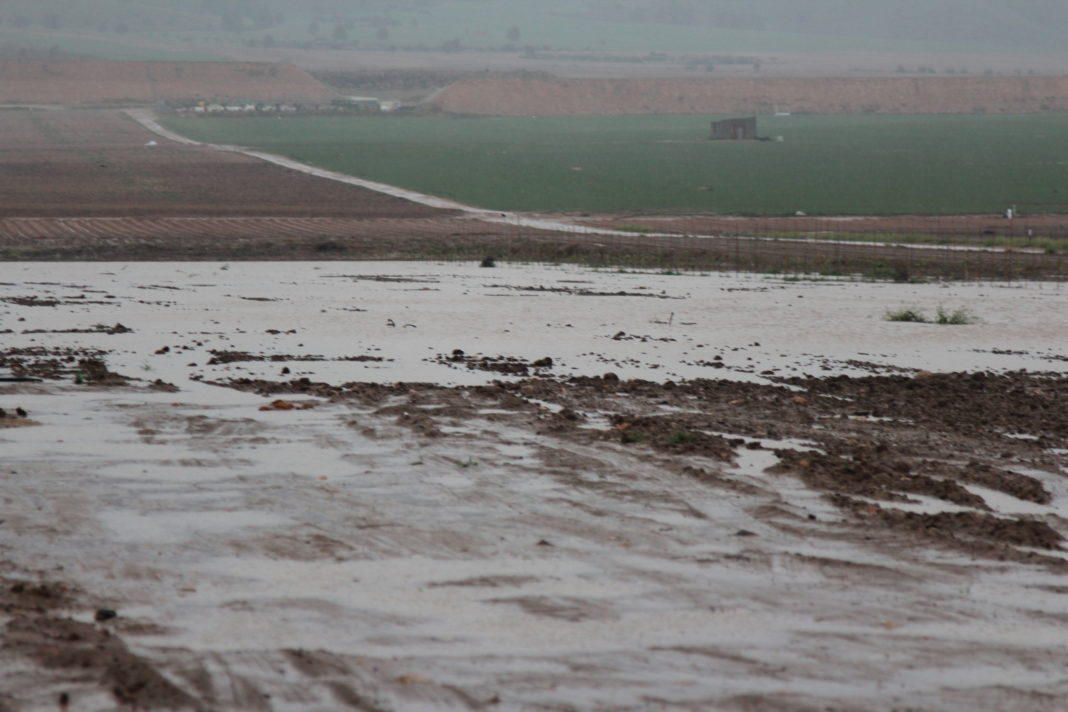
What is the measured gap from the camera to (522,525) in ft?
25.7

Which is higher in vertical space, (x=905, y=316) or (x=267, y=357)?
(x=267, y=357)

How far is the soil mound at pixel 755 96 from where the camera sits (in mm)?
143375

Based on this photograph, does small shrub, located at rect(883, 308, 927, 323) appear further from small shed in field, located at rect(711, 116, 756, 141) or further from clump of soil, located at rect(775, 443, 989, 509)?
small shed in field, located at rect(711, 116, 756, 141)

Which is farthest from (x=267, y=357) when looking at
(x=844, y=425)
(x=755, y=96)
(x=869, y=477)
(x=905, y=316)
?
(x=755, y=96)

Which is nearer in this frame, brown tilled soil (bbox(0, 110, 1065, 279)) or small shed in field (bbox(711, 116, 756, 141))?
brown tilled soil (bbox(0, 110, 1065, 279))

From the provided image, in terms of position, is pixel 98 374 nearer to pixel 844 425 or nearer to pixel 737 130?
pixel 844 425

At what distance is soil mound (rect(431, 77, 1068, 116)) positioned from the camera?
14338cm

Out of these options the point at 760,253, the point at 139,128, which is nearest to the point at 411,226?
the point at 760,253

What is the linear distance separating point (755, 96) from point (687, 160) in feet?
259

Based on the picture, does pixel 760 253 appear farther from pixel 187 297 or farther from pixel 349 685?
pixel 349 685

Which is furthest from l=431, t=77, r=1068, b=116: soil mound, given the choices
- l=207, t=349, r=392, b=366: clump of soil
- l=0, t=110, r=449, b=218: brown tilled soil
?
l=207, t=349, r=392, b=366: clump of soil

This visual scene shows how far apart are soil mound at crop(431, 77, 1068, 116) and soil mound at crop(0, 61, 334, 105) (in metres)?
27.6

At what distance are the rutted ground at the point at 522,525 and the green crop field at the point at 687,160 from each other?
35471 mm

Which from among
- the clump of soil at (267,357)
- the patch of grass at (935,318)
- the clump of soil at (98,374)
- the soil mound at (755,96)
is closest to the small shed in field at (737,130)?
the soil mound at (755,96)
